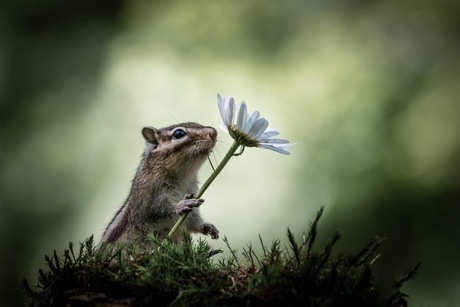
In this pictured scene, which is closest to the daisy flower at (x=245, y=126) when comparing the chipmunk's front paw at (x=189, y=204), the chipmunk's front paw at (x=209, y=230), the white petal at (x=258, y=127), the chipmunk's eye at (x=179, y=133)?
the white petal at (x=258, y=127)

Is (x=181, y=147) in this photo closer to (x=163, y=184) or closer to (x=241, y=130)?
(x=163, y=184)

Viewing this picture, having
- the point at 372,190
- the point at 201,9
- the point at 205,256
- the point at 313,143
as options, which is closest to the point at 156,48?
the point at 201,9

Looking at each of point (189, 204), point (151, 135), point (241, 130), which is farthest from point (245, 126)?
point (151, 135)

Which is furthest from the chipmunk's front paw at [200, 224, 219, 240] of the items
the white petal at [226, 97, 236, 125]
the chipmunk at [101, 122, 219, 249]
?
the white petal at [226, 97, 236, 125]

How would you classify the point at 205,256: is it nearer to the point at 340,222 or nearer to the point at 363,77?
the point at 340,222

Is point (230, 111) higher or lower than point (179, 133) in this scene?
lower

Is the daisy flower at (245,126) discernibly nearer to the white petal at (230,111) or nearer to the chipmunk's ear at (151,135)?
the white petal at (230,111)

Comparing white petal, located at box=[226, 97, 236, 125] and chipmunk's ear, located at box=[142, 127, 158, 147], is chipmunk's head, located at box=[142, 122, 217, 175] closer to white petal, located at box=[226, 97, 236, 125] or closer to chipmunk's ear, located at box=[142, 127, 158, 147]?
chipmunk's ear, located at box=[142, 127, 158, 147]
